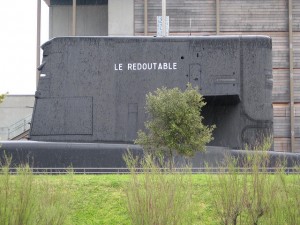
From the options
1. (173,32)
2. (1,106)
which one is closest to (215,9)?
(173,32)

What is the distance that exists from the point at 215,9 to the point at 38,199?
27.1 m

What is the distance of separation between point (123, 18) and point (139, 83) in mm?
20604

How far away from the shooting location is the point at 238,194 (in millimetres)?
6918

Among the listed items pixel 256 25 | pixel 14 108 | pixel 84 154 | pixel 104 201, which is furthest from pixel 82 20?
pixel 104 201

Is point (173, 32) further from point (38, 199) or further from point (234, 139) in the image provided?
point (38, 199)

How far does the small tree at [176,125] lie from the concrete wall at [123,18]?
21.6 metres

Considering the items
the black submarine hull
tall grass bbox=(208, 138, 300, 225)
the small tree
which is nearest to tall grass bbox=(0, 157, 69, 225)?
tall grass bbox=(208, 138, 300, 225)

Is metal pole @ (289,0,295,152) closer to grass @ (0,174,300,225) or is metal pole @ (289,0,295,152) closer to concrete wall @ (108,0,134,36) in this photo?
concrete wall @ (108,0,134,36)

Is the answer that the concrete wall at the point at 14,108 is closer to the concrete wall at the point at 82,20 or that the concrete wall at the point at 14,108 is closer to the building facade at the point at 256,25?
the concrete wall at the point at 82,20

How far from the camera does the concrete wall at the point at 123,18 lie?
3219cm

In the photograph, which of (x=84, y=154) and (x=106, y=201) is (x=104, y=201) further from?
(x=84, y=154)

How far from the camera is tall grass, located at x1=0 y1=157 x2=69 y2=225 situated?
6.41 m

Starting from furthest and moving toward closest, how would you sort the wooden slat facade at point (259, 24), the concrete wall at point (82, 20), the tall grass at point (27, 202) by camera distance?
the concrete wall at point (82, 20) → the wooden slat facade at point (259, 24) → the tall grass at point (27, 202)

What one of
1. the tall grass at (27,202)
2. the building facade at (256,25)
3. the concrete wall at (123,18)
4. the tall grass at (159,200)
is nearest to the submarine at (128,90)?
the tall grass at (27,202)
